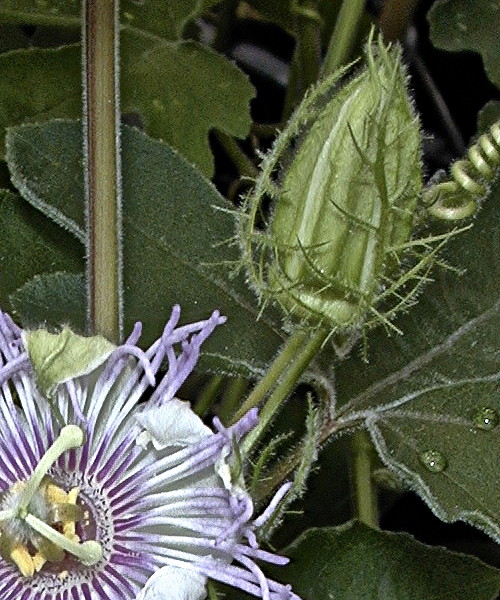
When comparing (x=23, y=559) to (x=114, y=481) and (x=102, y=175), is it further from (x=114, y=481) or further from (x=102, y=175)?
(x=102, y=175)

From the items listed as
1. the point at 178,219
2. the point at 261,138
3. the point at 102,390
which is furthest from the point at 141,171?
the point at 261,138

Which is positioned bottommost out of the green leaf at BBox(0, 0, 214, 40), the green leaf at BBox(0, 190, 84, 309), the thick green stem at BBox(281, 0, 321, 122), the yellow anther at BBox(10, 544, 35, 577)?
the yellow anther at BBox(10, 544, 35, 577)

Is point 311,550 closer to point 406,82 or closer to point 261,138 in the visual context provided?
point 406,82

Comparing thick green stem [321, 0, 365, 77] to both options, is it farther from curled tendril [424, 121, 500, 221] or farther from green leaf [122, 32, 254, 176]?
curled tendril [424, 121, 500, 221]

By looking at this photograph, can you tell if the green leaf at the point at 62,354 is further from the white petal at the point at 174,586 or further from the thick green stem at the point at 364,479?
the thick green stem at the point at 364,479

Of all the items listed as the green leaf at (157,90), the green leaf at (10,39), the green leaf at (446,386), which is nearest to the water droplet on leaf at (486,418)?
the green leaf at (446,386)

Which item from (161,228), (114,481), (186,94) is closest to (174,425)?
(114,481)

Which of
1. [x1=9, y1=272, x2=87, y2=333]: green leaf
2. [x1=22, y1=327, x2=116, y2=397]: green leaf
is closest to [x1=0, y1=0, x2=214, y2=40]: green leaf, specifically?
[x1=9, y1=272, x2=87, y2=333]: green leaf
